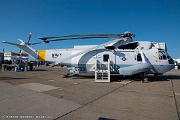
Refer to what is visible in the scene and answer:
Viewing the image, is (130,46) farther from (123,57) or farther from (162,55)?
(162,55)

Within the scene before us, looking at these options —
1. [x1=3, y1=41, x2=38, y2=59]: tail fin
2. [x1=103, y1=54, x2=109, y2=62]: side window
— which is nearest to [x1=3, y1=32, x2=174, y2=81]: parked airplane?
[x1=103, y1=54, x2=109, y2=62]: side window

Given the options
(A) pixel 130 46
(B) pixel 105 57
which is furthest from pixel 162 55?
(B) pixel 105 57

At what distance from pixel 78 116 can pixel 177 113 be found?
10.9ft

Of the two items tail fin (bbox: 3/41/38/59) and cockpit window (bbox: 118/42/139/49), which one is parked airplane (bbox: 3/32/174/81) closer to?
cockpit window (bbox: 118/42/139/49)

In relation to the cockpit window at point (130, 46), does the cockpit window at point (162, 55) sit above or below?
below

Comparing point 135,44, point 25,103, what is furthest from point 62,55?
point 25,103

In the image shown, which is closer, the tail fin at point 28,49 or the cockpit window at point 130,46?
the cockpit window at point 130,46

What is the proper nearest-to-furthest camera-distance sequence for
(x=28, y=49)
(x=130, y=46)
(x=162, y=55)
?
(x=162, y=55) → (x=130, y=46) → (x=28, y=49)

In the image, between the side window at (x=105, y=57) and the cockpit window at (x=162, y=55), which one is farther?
the side window at (x=105, y=57)

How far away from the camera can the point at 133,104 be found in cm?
532

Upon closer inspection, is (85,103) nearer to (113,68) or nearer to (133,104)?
(133,104)

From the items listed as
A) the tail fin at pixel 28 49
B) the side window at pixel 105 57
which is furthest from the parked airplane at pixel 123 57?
the tail fin at pixel 28 49

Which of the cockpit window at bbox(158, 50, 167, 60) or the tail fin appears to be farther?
the tail fin

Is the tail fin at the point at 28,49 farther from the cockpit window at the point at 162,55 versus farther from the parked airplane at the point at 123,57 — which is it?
the cockpit window at the point at 162,55
